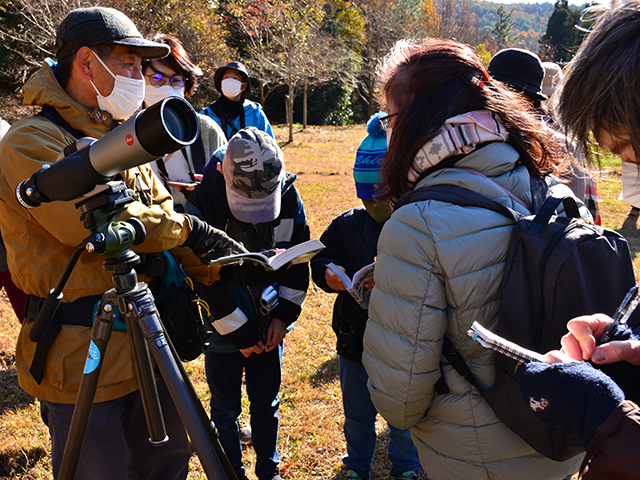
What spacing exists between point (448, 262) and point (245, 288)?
4.60 feet

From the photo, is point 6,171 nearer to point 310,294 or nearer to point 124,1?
point 310,294

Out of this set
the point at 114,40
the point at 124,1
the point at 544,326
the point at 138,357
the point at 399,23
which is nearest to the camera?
the point at 544,326

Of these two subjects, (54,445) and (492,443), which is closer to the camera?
(492,443)

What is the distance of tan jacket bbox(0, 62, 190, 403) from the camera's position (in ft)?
5.56

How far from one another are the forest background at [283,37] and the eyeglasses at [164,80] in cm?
174

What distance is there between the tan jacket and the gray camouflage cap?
554 millimetres

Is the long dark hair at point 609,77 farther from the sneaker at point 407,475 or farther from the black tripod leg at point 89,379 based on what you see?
the sneaker at point 407,475

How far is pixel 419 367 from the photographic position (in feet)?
5.00

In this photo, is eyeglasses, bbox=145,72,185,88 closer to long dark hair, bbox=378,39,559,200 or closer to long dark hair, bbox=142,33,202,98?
long dark hair, bbox=142,33,202,98

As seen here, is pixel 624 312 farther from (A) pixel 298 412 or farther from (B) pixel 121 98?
(A) pixel 298 412

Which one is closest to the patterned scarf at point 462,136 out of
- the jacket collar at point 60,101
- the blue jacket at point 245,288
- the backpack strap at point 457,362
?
the backpack strap at point 457,362

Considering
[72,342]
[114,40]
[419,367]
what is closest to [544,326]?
[419,367]

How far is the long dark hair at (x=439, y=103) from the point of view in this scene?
1.60m

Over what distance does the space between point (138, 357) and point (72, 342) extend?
16.6 inches
